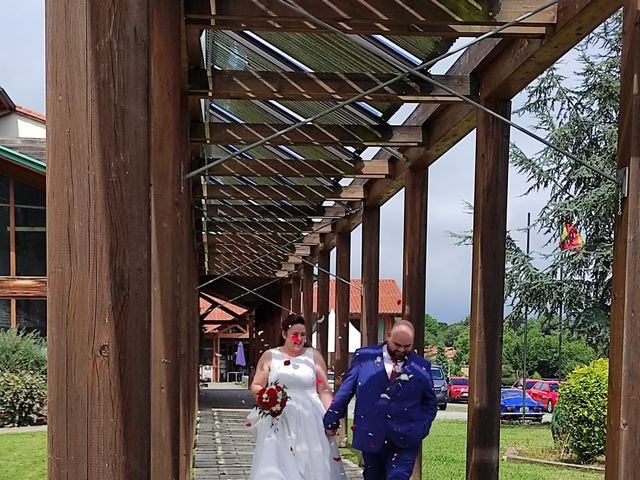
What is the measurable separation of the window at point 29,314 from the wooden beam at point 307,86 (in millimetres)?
15958

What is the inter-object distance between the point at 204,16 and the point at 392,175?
15.4ft

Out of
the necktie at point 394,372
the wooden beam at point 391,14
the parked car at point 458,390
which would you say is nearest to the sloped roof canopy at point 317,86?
the wooden beam at point 391,14

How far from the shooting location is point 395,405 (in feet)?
18.8

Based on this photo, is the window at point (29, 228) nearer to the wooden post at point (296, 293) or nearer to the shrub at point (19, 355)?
the shrub at point (19, 355)

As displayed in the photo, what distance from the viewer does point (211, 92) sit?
6137mm

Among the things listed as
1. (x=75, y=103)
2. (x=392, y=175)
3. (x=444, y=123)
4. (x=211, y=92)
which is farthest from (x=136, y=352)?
(x=392, y=175)

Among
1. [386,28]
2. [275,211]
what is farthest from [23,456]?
[386,28]

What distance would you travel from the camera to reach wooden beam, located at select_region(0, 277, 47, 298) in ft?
67.4

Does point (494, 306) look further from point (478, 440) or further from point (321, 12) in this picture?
point (321, 12)

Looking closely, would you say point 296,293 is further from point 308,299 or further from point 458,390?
point 458,390

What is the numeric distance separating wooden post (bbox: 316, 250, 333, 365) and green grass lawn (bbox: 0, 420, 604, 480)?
248 centimetres

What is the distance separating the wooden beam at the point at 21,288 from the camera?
2055 centimetres

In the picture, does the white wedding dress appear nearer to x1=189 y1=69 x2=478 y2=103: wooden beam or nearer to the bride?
the bride

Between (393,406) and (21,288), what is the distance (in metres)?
16.7
